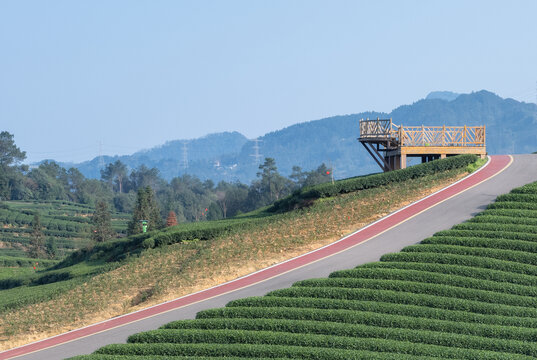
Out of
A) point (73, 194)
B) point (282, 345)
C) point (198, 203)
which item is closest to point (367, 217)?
point (282, 345)

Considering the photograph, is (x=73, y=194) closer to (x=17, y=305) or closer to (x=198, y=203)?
(x=198, y=203)

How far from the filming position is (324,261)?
77.4ft

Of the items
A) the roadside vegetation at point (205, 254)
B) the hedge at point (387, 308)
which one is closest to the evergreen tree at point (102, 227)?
the roadside vegetation at point (205, 254)

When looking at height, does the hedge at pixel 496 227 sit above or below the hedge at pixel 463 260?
above

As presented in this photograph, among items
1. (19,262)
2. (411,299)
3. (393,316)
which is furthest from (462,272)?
(19,262)

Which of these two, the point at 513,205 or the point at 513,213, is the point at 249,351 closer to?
the point at 513,213

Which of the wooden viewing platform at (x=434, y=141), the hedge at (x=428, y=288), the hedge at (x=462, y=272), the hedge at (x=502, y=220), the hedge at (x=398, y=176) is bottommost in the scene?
the hedge at (x=428, y=288)

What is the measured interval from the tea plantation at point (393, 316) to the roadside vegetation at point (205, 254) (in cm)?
530

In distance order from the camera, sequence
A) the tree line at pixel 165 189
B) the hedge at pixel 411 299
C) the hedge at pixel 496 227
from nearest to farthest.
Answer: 1. the hedge at pixel 411 299
2. the hedge at pixel 496 227
3. the tree line at pixel 165 189

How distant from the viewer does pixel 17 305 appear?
27172 millimetres

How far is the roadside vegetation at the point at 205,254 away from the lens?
941 inches

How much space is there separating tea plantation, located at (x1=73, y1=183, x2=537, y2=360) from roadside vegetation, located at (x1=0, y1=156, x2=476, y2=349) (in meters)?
5.30

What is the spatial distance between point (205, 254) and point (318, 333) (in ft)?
34.5

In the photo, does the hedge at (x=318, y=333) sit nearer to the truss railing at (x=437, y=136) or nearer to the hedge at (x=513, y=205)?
the hedge at (x=513, y=205)
